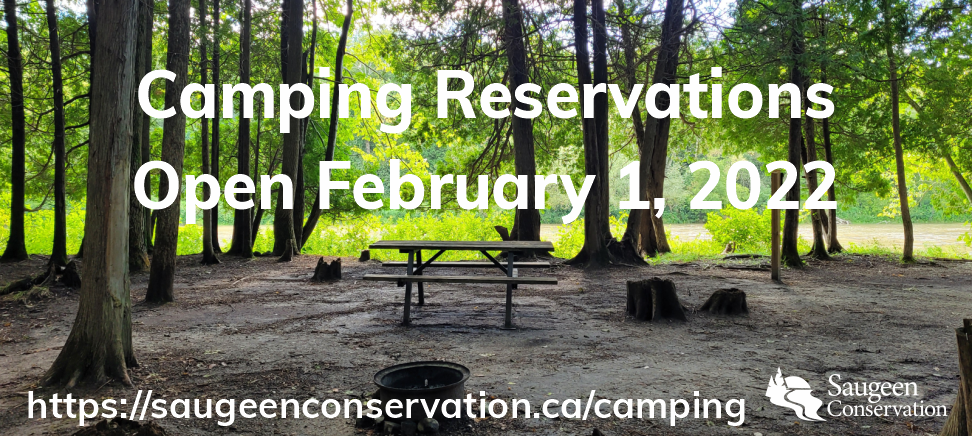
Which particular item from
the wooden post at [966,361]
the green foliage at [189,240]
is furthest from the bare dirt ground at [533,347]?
the green foliage at [189,240]

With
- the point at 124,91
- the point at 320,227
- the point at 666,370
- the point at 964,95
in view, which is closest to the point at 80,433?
the point at 124,91

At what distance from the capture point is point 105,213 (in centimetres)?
414

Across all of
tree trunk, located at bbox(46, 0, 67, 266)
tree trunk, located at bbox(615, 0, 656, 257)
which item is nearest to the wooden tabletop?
tree trunk, located at bbox(615, 0, 656, 257)

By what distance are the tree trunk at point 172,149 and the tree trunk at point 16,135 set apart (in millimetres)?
5682

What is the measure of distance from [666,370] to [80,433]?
151 inches

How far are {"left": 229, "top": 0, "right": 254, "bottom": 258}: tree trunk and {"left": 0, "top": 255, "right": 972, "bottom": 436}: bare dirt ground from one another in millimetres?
5577

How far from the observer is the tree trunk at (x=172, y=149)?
763cm

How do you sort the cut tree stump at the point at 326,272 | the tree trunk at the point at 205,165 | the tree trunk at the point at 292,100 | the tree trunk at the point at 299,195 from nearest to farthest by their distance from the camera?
the cut tree stump at the point at 326,272, the tree trunk at the point at 205,165, the tree trunk at the point at 292,100, the tree trunk at the point at 299,195

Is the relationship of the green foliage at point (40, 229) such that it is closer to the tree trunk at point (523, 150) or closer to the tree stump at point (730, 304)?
the tree trunk at point (523, 150)

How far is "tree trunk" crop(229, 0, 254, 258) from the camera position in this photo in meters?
14.0

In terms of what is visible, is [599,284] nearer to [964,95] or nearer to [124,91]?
[124,91]

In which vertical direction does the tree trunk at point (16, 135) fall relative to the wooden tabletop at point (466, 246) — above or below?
above

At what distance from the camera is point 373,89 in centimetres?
2177

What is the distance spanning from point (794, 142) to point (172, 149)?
11.3 m
